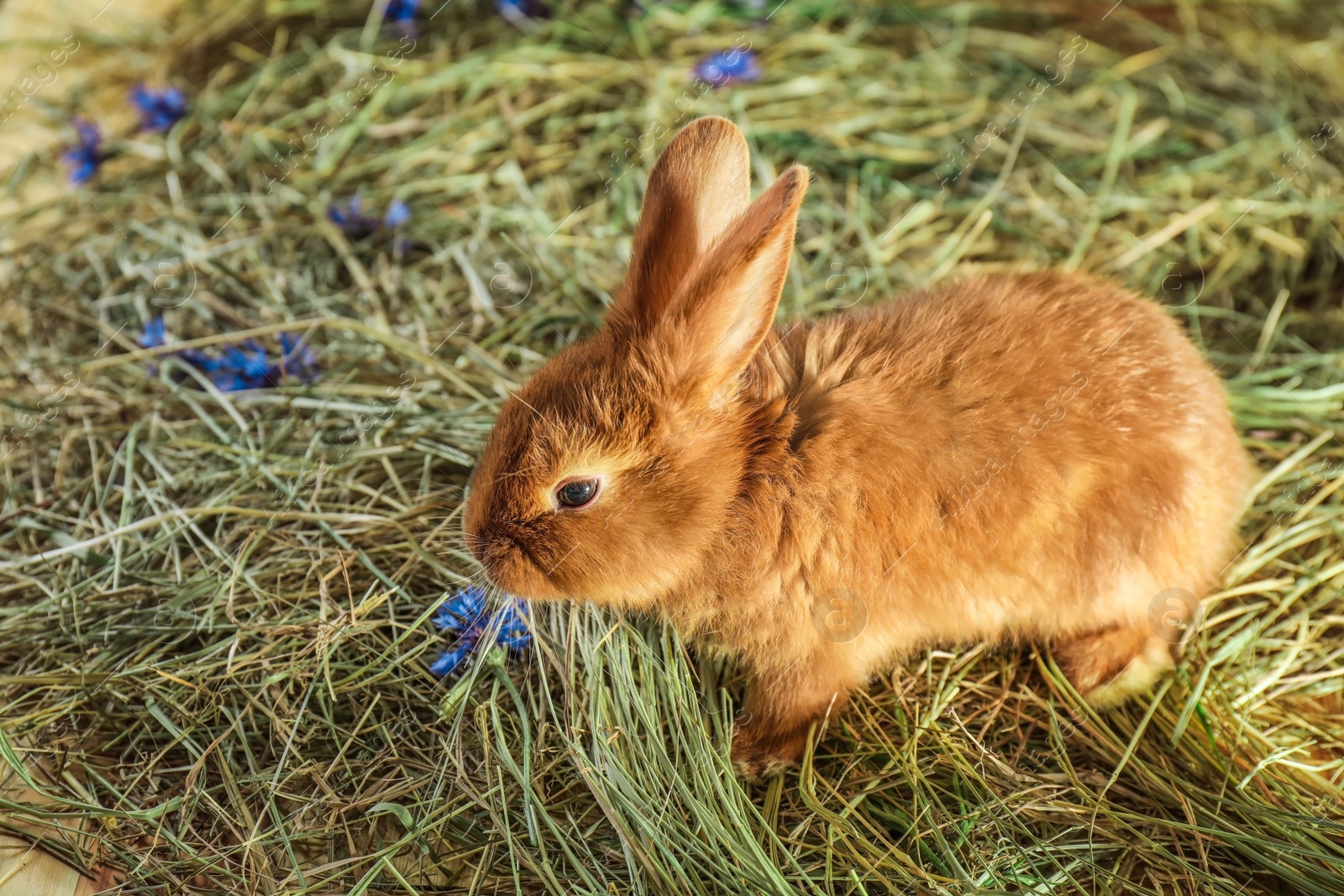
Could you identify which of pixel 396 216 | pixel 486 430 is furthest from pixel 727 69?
pixel 486 430

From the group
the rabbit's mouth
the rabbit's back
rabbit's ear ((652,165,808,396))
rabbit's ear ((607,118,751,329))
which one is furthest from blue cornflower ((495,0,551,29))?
the rabbit's mouth

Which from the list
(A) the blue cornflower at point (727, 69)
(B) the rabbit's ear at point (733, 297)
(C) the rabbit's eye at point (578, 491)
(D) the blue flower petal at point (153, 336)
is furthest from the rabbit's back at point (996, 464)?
(D) the blue flower petal at point (153, 336)

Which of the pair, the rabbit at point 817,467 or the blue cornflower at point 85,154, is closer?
the rabbit at point 817,467

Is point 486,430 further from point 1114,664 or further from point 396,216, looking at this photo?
point 1114,664

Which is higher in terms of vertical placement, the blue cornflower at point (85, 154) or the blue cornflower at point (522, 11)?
the blue cornflower at point (522, 11)

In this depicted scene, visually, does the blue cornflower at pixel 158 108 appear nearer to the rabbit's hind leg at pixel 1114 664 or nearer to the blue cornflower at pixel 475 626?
the blue cornflower at pixel 475 626

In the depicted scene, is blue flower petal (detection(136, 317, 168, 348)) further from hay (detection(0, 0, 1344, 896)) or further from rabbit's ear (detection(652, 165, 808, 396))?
rabbit's ear (detection(652, 165, 808, 396))
